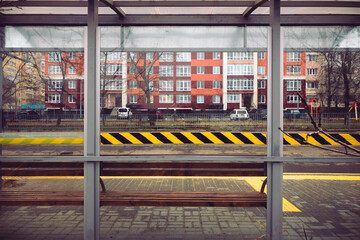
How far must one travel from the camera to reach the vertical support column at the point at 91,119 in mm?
2658

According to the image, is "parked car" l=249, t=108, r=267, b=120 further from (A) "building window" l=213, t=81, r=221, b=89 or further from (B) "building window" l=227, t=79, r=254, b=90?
(A) "building window" l=213, t=81, r=221, b=89

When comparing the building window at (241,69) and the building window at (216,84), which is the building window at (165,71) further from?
the building window at (241,69)

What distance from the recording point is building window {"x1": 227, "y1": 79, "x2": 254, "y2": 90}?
49062mm

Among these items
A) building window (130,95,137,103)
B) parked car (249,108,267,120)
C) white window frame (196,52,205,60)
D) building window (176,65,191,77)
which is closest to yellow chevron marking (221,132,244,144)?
parked car (249,108,267,120)

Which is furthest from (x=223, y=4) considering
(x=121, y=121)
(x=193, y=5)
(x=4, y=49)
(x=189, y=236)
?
(x=121, y=121)

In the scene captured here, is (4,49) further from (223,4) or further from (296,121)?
(296,121)

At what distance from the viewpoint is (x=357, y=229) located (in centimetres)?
346

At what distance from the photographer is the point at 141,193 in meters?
3.08

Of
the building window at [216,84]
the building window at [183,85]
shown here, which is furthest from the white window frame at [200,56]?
the building window at [216,84]

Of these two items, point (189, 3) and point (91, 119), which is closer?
point (91, 119)

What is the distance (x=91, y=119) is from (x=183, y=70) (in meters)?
50.9

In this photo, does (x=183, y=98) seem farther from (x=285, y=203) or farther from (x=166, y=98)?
(x=285, y=203)

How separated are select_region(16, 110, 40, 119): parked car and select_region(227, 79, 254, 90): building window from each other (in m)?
38.4

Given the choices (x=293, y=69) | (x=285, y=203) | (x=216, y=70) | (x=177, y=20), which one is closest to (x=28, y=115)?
(x=177, y=20)
